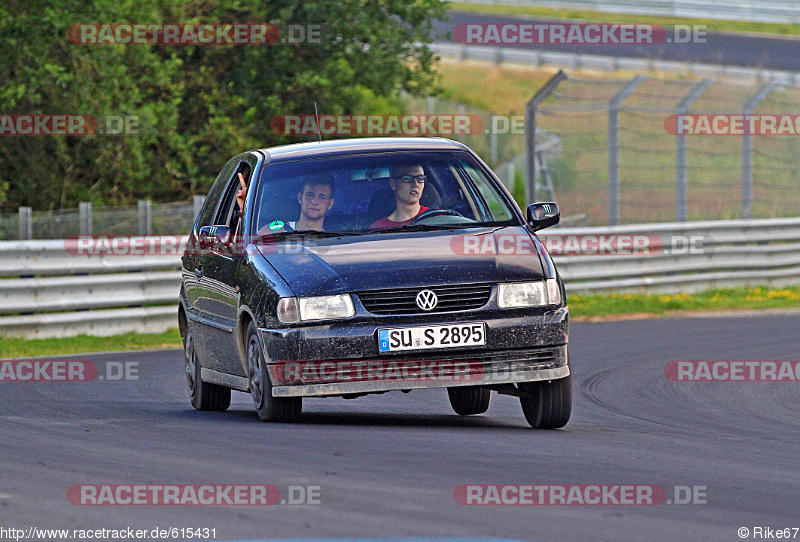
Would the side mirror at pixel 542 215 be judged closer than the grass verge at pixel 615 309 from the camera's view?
Yes

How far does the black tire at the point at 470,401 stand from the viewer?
980cm

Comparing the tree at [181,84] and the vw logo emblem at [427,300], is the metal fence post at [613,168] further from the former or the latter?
the vw logo emblem at [427,300]

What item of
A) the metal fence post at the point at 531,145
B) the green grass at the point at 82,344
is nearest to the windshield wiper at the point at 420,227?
the green grass at the point at 82,344

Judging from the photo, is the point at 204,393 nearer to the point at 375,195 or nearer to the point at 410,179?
the point at 375,195

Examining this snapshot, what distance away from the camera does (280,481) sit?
6.33 meters

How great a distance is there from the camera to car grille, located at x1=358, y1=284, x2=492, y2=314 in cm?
804

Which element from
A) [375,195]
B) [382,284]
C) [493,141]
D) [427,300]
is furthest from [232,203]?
[493,141]

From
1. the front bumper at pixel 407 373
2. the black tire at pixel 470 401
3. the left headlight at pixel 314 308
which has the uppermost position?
the left headlight at pixel 314 308

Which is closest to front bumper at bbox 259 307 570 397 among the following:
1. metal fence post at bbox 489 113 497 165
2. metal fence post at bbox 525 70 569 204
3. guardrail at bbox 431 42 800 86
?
metal fence post at bbox 525 70 569 204

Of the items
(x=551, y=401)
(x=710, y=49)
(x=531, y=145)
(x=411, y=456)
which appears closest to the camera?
(x=411, y=456)

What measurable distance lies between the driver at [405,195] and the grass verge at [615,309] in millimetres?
6781

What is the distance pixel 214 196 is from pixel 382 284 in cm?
271

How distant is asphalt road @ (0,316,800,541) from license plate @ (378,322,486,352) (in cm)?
47

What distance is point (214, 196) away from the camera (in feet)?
34.1
